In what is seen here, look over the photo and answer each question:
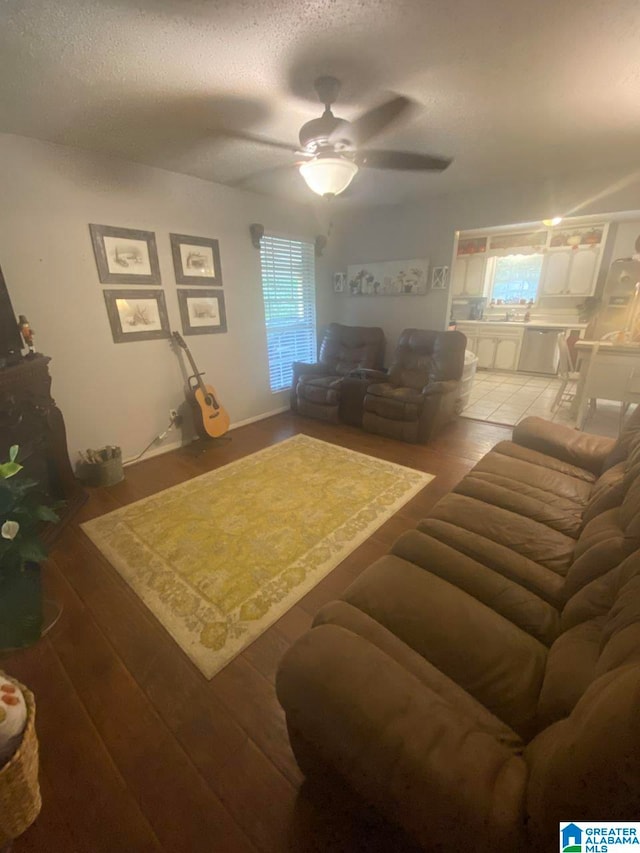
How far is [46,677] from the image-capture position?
4.50 ft

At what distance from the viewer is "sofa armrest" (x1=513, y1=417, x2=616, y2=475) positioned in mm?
1909

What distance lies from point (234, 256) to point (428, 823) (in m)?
3.89

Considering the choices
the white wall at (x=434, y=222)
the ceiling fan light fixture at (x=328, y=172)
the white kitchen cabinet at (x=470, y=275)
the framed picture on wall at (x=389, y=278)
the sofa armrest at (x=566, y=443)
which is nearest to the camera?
the ceiling fan light fixture at (x=328, y=172)

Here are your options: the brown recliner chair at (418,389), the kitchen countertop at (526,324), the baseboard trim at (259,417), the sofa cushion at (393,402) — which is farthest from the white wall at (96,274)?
the kitchen countertop at (526,324)

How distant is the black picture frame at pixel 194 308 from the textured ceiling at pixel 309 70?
1023 millimetres

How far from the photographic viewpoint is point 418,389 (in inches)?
144

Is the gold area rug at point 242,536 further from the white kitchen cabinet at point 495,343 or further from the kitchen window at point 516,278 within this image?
the kitchen window at point 516,278

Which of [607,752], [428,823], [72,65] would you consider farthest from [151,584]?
[72,65]

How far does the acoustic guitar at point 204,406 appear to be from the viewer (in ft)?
10.7

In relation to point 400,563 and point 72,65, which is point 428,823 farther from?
point 72,65

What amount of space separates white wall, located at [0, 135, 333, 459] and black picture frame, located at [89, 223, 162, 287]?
0.06 metres

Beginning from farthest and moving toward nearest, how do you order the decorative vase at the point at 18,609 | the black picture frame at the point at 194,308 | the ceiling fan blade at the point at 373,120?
the black picture frame at the point at 194,308 < the ceiling fan blade at the point at 373,120 < the decorative vase at the point at 18,609

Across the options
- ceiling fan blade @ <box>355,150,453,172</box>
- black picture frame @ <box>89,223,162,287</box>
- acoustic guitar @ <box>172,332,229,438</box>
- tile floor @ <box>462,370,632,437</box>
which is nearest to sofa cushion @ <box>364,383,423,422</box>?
tile floor @ <box>462,370,632,437</box>

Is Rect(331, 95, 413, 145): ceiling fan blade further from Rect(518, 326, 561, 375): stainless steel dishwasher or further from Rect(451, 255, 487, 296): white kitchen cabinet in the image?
Rect(451, 255, 487, 296): white kitchen cabinet
